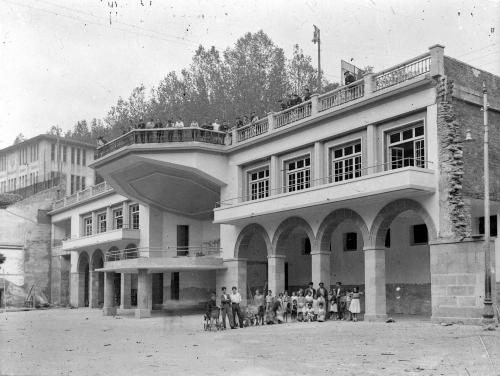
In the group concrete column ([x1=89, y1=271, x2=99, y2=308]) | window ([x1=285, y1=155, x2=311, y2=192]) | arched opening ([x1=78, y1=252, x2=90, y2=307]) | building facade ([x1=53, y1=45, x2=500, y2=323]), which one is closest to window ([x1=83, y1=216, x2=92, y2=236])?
arched opening ([x1=78, y1=252, x2=90, y2=307])

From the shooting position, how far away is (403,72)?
24.5 metres

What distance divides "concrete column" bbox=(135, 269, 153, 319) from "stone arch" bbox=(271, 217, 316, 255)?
6.64 metres

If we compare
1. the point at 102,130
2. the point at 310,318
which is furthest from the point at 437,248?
the point at 102,130

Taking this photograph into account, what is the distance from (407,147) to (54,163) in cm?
4847

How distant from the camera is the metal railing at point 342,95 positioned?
26.4 m

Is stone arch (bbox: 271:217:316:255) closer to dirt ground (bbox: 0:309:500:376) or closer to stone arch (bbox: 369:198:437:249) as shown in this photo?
stone arch (bbox: 369:198:437:249)

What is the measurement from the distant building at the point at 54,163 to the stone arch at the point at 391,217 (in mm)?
44840

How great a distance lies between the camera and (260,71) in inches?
1874

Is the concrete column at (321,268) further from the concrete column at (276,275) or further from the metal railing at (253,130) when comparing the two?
the metal railing at (253,130)

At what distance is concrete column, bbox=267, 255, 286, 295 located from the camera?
3028 cm

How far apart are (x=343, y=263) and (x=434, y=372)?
772 inches

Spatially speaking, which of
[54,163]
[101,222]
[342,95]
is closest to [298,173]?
[342,95]

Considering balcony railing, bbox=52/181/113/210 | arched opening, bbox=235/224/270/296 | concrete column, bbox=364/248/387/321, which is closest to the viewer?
concrete column, bbox=364/248/387/321

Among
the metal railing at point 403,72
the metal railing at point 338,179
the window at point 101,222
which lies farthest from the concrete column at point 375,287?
the window at point 101,222
